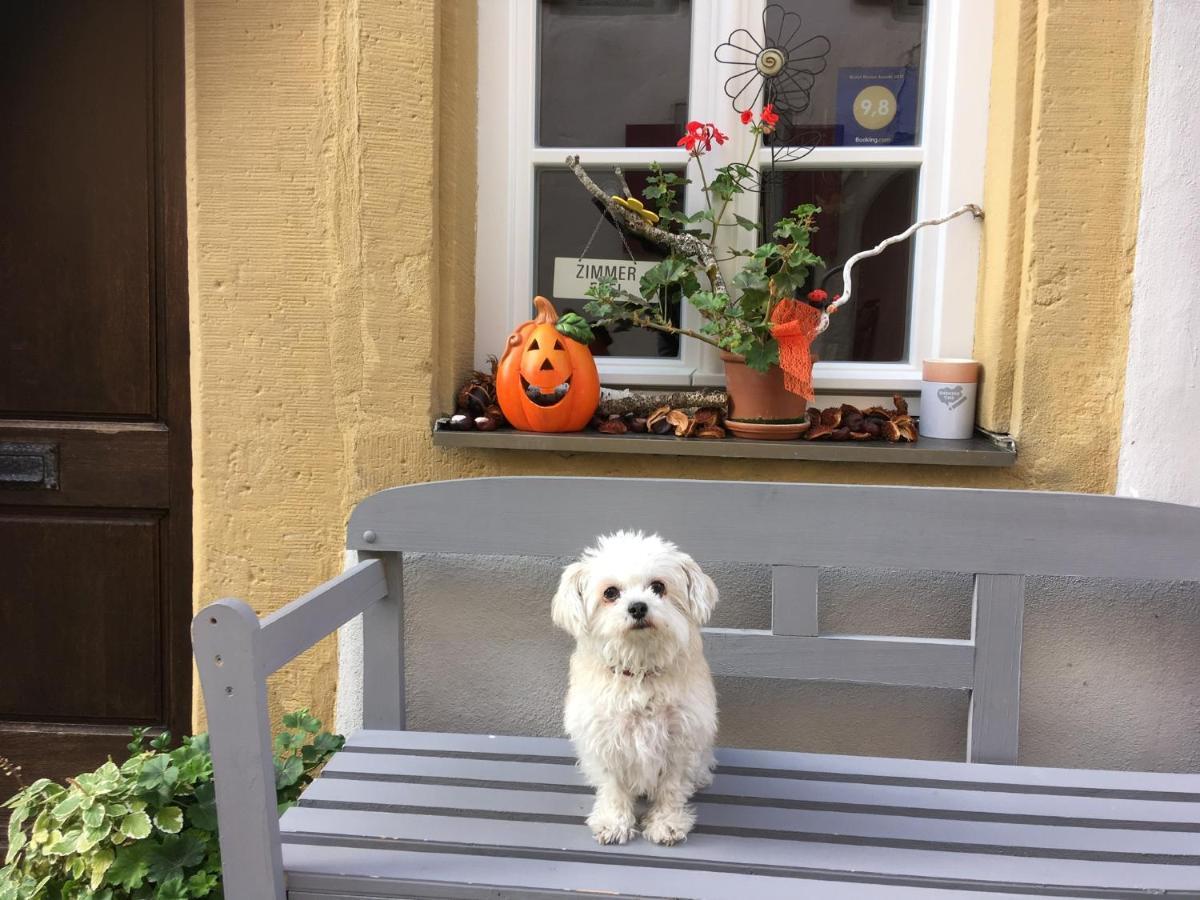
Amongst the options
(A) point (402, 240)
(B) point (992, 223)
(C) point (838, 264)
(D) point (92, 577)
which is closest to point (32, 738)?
(D) point (92, 577)

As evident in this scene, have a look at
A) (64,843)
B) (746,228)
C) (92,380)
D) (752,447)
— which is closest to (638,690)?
(752,447)

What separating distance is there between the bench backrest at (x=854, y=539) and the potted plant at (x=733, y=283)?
13.2 inches

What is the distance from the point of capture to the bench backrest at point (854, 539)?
6.84 feet

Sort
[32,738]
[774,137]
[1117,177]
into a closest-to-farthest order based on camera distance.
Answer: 1. [1117,177]
2. [774,137]
3. [32,738]

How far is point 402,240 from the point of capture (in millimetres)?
2422

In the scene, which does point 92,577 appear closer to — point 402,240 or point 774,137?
point 402,240

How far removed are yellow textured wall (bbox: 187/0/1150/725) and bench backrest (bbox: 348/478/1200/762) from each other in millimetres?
238

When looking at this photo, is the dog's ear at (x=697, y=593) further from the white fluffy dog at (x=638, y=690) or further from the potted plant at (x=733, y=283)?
the potted plant at (x=733, y=283)

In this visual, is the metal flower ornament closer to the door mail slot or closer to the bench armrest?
the bench armrest

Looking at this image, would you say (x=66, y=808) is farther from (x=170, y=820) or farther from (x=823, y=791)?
(x=823, y=791)

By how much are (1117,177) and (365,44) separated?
1.91m

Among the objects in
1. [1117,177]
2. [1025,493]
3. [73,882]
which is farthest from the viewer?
[1117,177]

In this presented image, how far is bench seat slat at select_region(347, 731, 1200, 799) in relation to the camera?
1997 mm

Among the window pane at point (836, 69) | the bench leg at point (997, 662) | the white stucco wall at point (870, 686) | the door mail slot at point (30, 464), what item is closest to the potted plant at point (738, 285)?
the window pane at point (836, 69)
